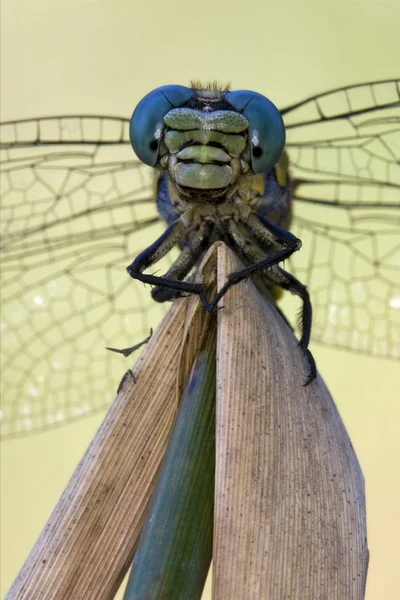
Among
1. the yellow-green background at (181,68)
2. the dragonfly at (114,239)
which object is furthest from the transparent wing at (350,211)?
the yellow-green background at (181,68)

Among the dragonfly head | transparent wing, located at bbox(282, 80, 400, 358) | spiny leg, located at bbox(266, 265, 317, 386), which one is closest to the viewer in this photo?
the dragonfly head

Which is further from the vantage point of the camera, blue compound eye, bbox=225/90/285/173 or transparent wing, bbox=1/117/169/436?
transparent wing, bbox=1/117/169/436

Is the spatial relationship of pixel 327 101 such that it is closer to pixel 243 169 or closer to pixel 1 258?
pixel 243 169

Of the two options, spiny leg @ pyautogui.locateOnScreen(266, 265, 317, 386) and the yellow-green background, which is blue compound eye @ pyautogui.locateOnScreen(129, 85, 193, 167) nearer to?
spiny leg @ pyautogui.locateOnScreen(266, 265, 317, 386)

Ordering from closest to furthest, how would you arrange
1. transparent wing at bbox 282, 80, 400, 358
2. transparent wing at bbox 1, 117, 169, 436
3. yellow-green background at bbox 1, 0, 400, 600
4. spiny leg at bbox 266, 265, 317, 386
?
spiny leg at bbox 266, 265, 317, 386
transparent wing at bbox 282, 80, 400, 358
transparent wing at bbox 1, 117, 169, 436
yellow-green background at bbox 1, 0, 400, 600

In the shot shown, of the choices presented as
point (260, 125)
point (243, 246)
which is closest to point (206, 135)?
point (260, 125)

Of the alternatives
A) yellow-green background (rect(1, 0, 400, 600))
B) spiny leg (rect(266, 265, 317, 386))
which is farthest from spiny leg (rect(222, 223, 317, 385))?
yellow-green background (rect(1, 0, 400, 600))

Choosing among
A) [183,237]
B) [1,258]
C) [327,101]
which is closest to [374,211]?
[327,101]
